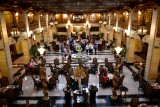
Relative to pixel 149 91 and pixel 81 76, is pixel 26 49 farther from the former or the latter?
pixel 149 91

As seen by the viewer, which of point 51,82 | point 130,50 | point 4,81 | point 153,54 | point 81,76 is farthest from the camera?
point 130,50

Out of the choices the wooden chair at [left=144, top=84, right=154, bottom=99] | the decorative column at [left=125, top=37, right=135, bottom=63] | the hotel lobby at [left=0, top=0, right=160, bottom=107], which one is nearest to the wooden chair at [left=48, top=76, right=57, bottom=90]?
the hotel lobby at [left=0, top=0, right=160, bottom=107]

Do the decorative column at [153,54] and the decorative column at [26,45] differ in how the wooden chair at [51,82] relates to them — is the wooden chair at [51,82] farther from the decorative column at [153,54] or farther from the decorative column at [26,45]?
the decorative column at [153,54]

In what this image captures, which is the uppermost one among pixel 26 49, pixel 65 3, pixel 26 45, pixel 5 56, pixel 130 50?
pixel 65 3

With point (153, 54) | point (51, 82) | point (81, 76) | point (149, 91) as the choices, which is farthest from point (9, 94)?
point (153, 54)

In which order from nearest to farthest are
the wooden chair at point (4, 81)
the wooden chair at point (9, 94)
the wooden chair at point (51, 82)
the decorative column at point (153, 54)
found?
the wooden chair at point (9, 94)
the decorative column at point (153, 54)
the wooden chair at point (4, 81)
the wooden chair at point (51, 82)

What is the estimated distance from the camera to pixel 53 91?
1134 centimetres

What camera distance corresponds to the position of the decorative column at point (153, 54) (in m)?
10.9

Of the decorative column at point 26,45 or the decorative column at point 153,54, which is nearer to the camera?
the decorative column at point 153,54

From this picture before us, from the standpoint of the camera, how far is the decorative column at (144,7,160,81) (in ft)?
35.9

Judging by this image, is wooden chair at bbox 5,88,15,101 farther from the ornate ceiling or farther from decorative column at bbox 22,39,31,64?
decorative column at bbox 22,39,31,64

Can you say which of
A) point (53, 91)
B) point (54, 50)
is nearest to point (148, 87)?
point (53, 91)

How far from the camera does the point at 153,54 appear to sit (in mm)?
11508

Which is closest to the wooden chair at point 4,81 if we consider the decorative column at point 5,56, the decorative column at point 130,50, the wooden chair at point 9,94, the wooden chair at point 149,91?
the decorative column at point 5,56
